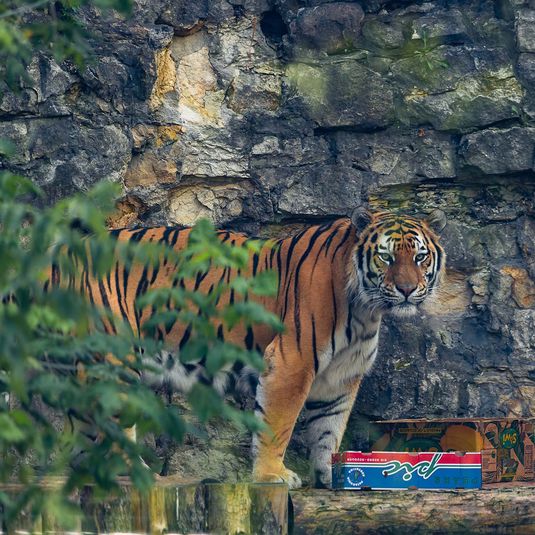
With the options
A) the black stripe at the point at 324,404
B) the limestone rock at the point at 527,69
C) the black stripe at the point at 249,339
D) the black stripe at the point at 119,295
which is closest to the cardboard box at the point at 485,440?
the black stripe at the point at 324,404

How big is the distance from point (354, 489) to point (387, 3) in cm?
331

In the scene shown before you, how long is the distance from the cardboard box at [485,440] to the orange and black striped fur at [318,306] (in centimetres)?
41

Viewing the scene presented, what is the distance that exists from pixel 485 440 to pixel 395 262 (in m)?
1.05

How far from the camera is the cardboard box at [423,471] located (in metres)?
5.58

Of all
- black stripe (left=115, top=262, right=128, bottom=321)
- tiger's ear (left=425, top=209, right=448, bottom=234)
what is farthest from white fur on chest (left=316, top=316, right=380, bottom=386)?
black stripe (left=115, top=262, right=128, bottom=321)

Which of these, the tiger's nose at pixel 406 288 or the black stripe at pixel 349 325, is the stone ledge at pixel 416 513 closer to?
the black stripe at pixel 349 325

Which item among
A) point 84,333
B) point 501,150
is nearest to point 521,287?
point 501,150

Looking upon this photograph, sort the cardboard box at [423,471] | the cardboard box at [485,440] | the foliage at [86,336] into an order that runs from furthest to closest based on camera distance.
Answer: the cardboard box at [485,440], the cardboard box at [423,471], the foliage at [86,336]

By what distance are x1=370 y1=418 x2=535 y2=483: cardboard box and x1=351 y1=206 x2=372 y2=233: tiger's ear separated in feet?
3.51

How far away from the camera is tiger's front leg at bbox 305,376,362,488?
6.38 metres

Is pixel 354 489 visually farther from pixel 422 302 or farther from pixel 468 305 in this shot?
pixel 468 305

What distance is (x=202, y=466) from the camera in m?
7.08

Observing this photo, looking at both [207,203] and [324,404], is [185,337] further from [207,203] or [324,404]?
[207,203]

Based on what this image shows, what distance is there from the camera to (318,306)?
618cm
